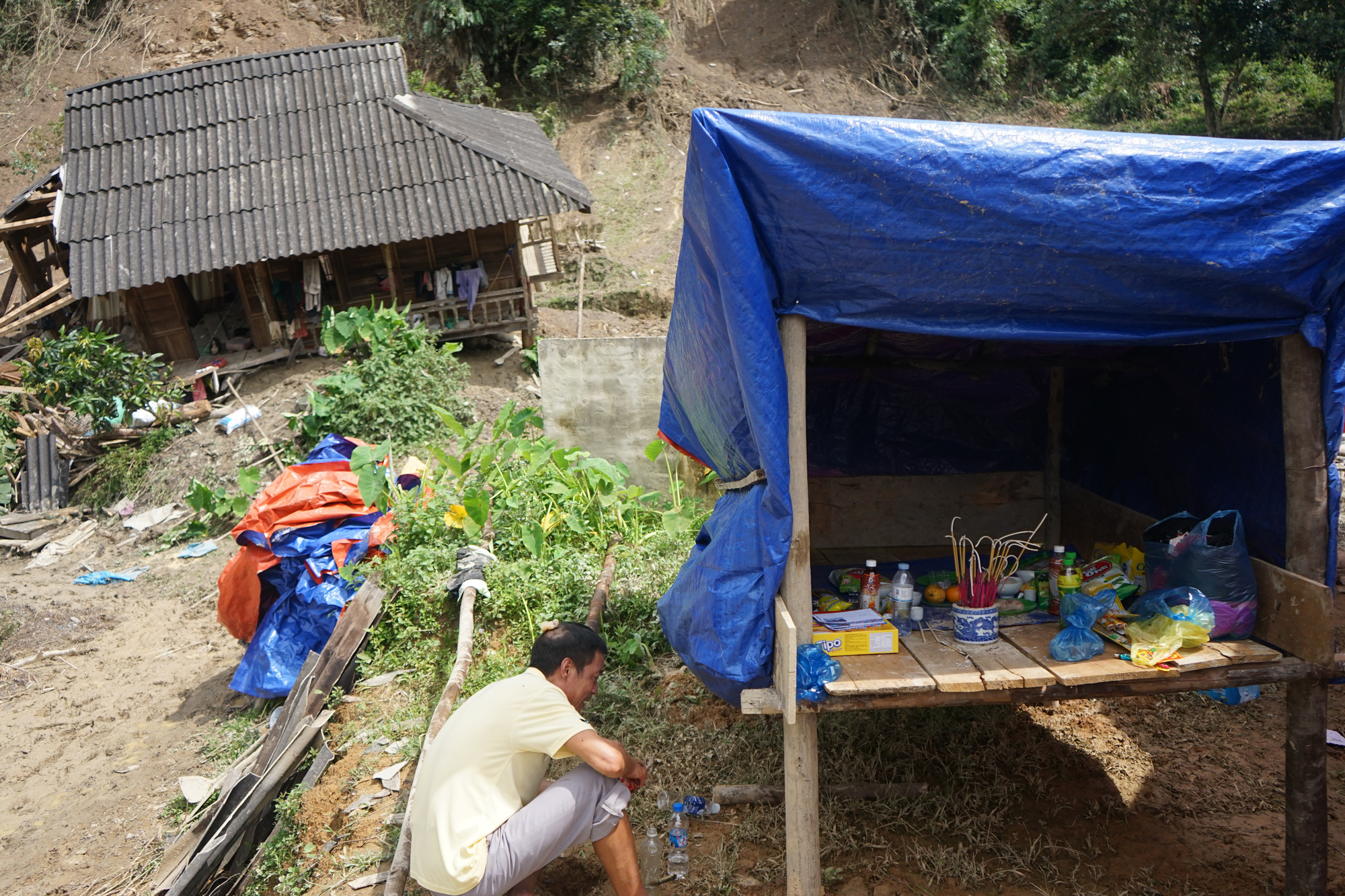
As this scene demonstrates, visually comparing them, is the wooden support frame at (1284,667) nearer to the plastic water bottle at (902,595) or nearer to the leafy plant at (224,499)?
the plastic water bottle at (902,595)

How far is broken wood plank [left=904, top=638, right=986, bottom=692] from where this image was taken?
2.82 metres

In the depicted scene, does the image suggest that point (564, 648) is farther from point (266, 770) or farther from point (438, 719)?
point (266, 770)

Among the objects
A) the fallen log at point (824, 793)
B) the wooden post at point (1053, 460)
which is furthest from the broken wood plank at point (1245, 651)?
the wooden post at point (1053, 460)

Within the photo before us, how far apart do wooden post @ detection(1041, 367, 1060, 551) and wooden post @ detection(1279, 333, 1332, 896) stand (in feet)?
5.55

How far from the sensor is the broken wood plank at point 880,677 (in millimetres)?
2799

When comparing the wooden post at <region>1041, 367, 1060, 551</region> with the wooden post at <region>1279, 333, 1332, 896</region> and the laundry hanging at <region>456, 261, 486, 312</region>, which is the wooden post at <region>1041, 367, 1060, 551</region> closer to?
the wooden post at <region>1279, 333, 1332, 896</region>

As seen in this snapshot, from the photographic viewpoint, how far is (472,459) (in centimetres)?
620

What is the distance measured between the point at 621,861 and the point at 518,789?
46cm

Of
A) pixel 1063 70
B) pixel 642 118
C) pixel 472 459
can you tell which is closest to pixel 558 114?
pixel 642 118

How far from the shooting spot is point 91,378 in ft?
34.3

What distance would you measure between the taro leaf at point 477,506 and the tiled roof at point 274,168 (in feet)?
20.1

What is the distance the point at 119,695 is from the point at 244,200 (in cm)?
728

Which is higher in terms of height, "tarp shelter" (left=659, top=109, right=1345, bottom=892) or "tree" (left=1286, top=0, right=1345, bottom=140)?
"tree" (left=1286, top=0, right=1345, bottom=140)

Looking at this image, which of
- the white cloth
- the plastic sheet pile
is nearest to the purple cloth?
the white cloth
